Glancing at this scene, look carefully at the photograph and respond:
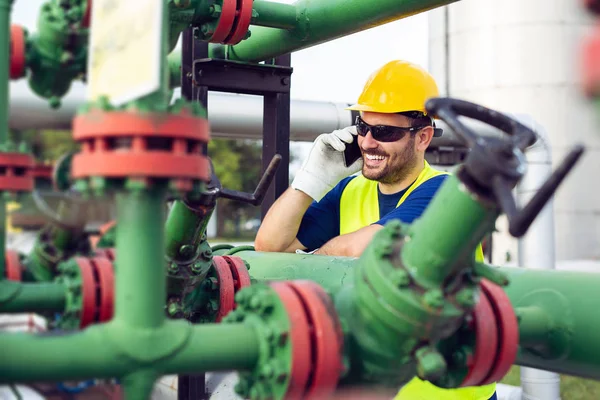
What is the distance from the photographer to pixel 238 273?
1.70 meters

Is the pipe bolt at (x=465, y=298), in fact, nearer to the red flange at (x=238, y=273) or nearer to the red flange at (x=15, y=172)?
the red flange at (x=15, y=172)

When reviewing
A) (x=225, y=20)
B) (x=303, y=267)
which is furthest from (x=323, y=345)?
(x=225, y=20)

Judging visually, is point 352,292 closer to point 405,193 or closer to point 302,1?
point 302,1

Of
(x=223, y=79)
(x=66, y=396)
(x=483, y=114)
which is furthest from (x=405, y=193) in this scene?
(x=66, y=396)

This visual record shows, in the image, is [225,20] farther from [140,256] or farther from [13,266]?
[140,256]

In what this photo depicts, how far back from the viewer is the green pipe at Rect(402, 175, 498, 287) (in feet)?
2.94

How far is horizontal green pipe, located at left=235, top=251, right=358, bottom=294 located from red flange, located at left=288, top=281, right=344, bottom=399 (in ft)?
1.52

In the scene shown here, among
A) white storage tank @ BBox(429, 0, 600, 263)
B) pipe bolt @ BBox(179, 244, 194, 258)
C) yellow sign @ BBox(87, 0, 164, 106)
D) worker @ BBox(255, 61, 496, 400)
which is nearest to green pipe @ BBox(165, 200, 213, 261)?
pipe bolt @ BBox(179, 244, 194, 258)

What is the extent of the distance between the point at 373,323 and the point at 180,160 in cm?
33

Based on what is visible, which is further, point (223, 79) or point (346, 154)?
point (346, 154)

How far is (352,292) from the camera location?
1059 millimetres

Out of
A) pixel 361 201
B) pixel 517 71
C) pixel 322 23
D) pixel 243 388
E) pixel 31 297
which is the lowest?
pixel 243 388

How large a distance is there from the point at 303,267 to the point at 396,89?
36.7 inches

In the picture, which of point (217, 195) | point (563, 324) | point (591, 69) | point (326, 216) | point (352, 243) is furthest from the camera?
point (326, 216)
